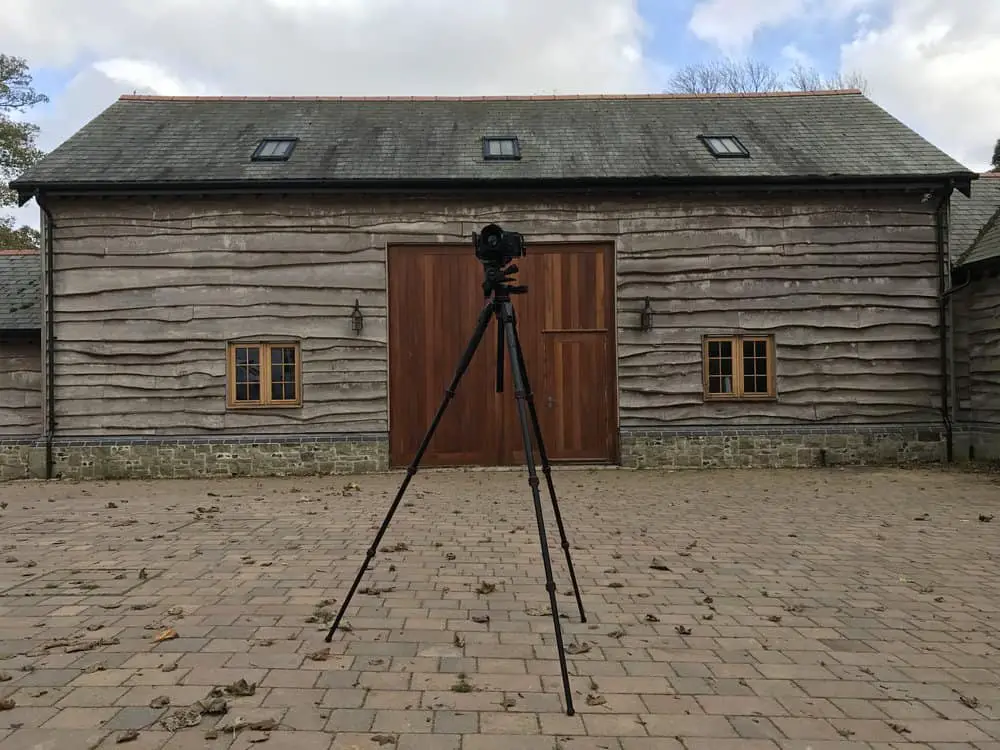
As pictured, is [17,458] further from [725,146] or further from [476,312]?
[725,146]

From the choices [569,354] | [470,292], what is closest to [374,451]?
[470,292]

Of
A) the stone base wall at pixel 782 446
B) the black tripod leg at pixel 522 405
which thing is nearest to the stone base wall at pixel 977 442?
the stone base wall at pixel 782 446

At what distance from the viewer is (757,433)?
10.9 m

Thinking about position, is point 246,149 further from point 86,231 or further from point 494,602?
point 494,602

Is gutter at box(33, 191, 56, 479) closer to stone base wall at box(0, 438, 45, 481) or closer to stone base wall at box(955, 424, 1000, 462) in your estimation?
stone base wall at box(0, 438, 45, 481)

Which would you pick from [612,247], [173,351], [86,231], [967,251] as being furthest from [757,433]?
[86,231]

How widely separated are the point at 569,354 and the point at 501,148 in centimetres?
416

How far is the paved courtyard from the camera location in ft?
8.37

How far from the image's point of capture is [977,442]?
35.2 feet

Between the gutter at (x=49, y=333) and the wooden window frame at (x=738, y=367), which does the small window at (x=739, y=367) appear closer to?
the wooden window frame at (x=738, y=367)

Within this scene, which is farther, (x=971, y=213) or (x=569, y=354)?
(x=971, y=213)

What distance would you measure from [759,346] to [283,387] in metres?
8.23

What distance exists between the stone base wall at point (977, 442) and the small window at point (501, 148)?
9083mm

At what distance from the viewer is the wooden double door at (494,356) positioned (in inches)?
424
